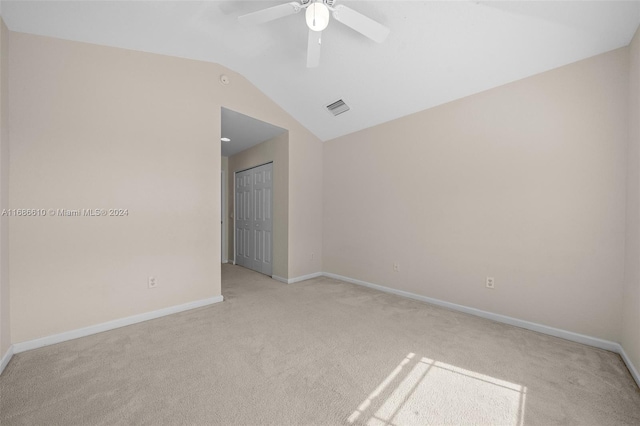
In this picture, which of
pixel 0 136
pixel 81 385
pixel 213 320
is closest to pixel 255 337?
pixel 213 320

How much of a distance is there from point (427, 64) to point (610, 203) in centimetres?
202

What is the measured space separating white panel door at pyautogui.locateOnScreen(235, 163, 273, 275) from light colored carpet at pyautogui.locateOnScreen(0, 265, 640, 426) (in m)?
2.01

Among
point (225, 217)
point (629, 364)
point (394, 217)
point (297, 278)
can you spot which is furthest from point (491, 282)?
point (225, 217)

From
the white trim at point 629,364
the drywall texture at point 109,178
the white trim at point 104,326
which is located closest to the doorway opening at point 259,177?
the drywall texture at point 109,178

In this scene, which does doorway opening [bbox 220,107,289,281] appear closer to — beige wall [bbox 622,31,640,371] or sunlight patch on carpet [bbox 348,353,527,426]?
sunlight patch on carpet [bbox 348,353,527,426]

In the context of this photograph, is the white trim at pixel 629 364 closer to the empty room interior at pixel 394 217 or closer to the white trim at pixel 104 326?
the empty room interior at pixel 394 217

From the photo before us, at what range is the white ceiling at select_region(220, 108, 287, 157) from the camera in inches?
141

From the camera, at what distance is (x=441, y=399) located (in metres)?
1.57

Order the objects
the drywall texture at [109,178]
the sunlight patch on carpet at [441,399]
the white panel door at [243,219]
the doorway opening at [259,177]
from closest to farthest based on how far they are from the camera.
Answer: the sunlight patch on carpet at [441,399] → the drywall texture at [109,178] → the doorway opening at [259,177] → the white panel door at [243,219]

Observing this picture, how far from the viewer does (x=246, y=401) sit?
1.53 m

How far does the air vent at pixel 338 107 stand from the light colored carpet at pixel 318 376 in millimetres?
2768

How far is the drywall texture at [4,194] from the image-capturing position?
1.91 meters

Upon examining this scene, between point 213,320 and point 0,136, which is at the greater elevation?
point 0,136

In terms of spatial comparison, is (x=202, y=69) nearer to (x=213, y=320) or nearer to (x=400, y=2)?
(x=400, y=2)
